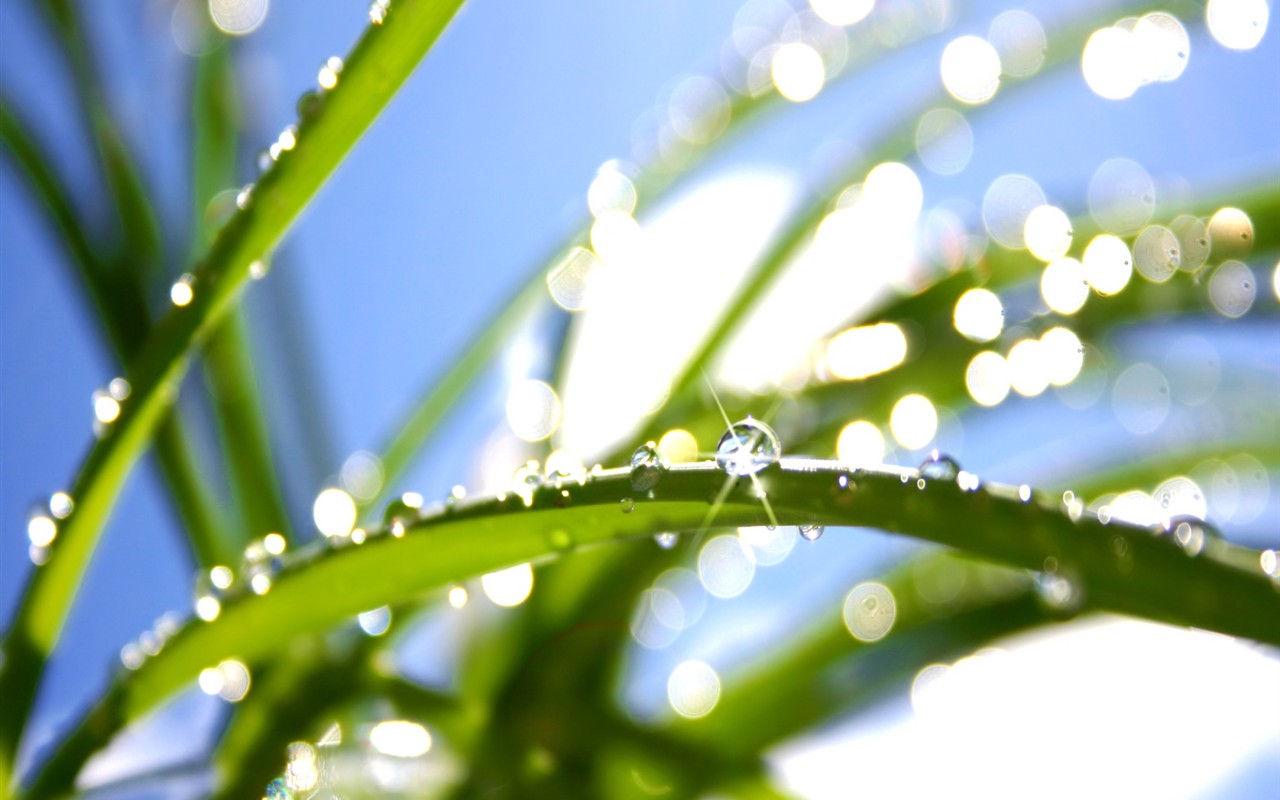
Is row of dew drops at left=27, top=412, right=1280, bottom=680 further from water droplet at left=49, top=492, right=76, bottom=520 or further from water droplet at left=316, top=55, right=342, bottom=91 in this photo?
water droplet at left=316, top=55, right=342, bottom=91

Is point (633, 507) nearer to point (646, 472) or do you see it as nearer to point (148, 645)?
point (646, 472)

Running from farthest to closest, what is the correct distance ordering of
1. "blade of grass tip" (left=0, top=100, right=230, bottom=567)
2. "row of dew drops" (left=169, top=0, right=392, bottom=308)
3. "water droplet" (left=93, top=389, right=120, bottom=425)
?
"blade of grass tip" (left=0, top=100, right=230, bottom=567), "water droplet" (left=93, top=389, right=120, bottom=425), "row of dew drops" (left=169, top=0, right=392, bottom=308)

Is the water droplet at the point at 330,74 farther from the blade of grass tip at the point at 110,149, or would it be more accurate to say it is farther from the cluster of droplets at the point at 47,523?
the blade of grass tip at the point at 110,149

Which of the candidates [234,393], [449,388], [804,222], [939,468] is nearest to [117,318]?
[234,393]

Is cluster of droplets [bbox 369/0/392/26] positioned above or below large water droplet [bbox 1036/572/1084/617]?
above

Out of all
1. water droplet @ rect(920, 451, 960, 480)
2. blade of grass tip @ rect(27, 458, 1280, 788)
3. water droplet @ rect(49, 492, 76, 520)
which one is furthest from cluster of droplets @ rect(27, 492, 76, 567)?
water droplet @ rect(920, 451, 960, 480)

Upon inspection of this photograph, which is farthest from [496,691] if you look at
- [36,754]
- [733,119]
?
[733,119]
